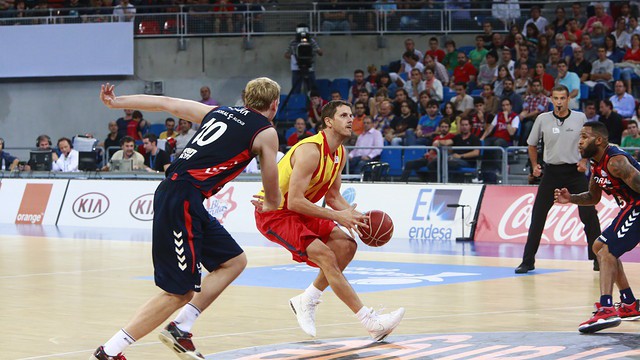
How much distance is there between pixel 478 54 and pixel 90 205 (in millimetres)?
9519

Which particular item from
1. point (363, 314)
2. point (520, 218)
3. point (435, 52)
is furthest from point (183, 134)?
point (363, 314)

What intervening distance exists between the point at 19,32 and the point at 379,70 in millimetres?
10187

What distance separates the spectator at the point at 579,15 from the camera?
26016 millimetres

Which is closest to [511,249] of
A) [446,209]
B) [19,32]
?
[446,209]

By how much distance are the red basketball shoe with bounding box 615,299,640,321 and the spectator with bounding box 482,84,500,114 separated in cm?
1357

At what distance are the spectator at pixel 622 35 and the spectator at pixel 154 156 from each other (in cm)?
1011

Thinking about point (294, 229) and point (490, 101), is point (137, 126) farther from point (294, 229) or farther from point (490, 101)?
point (294, 229)

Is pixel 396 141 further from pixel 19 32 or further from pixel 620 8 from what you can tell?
pixel 19 32

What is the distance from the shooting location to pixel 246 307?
11133 mm

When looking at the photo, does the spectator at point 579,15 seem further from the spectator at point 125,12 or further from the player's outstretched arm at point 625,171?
the player's outstretched arm at point 625,171

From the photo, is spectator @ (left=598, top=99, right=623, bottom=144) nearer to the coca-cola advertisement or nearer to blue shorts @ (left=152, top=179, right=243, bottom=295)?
the coca-cola advertisement

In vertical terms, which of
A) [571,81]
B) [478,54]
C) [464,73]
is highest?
[478,54]

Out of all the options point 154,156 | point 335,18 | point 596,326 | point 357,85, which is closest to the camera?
point 596,326

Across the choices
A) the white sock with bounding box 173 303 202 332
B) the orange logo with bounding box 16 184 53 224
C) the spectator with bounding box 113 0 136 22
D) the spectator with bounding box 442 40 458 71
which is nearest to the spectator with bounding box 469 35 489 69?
the spectator with bounding box 442 40 458 71
